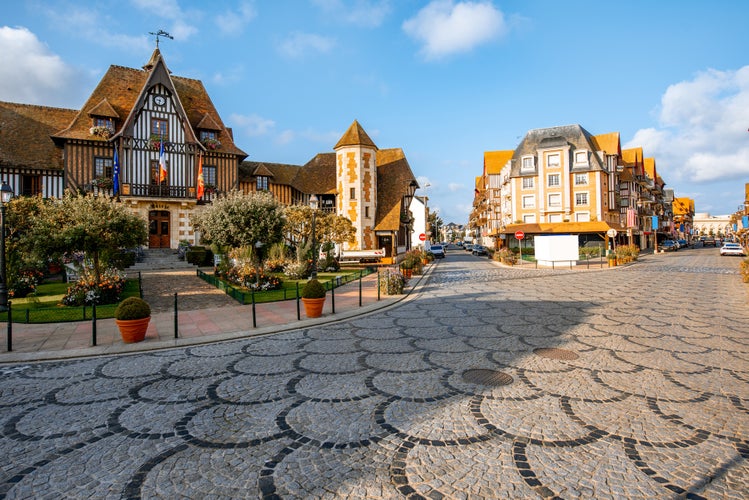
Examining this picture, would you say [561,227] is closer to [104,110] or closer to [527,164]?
[527,164]

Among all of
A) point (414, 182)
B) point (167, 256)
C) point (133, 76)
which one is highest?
point (133, 76)

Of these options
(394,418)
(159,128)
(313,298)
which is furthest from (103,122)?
(394,418)

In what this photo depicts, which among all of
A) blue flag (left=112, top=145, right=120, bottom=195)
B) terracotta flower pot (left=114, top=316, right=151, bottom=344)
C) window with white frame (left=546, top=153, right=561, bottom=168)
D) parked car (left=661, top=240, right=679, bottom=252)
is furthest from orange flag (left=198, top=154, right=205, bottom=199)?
parked car (left=661, top=240, right=679, bottom=252)

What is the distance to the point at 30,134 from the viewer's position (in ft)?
98.4

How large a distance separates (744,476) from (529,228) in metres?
48.0

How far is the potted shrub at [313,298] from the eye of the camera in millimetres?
11883

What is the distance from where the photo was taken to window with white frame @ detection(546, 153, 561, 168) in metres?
50.3

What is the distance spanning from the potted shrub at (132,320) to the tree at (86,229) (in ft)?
20.1

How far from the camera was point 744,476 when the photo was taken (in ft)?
12.5

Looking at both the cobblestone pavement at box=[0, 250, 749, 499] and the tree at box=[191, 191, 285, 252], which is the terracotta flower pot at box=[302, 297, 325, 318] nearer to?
the cobblestone pavement at box=[0, 250, 749, 499]

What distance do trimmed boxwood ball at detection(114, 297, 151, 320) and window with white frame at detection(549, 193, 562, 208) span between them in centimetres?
4988

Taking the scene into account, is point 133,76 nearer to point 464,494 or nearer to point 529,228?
point 464,494

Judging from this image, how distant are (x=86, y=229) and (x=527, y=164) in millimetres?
49886

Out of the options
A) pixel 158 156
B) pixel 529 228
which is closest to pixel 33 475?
pixel 158 156
